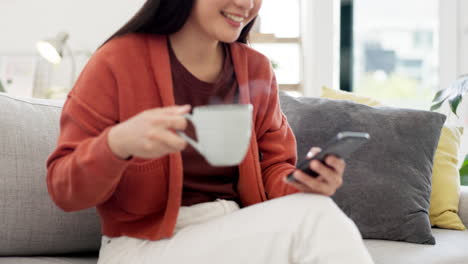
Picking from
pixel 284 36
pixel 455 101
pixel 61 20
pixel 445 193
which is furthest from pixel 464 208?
pixel 61 20

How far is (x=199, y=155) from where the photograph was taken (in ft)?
4.09

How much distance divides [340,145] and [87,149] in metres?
0.39

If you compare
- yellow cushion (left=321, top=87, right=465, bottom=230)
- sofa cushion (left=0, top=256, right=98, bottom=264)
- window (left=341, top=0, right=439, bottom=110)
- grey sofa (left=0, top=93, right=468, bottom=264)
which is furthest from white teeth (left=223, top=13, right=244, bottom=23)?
window (left=341, top=0, right=439, bottom=110)

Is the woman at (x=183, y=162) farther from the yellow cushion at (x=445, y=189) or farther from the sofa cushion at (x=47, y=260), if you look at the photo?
the yellow cushion at (x=445, y=189)

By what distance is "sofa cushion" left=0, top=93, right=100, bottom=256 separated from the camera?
1.34 meters

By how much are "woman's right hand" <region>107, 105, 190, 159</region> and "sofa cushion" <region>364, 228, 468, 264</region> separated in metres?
0.85

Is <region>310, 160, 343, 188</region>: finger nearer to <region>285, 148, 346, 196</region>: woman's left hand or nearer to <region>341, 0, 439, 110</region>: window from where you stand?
<region>285, 148, 346, 196</region>: woman's left hand

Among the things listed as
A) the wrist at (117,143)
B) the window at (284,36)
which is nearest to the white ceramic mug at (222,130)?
the wrist at (117,143)

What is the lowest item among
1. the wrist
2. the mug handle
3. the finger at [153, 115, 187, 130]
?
the wrist

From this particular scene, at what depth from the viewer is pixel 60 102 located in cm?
158

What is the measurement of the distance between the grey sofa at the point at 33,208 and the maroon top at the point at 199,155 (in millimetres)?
329

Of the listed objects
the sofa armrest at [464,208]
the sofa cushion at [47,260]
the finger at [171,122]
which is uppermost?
the finger at [171,122]

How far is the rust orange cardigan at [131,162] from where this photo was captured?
1023 mm

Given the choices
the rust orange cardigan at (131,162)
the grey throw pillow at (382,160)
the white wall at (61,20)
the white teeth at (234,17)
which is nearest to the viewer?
the rust orange cardigan at (131,162)
